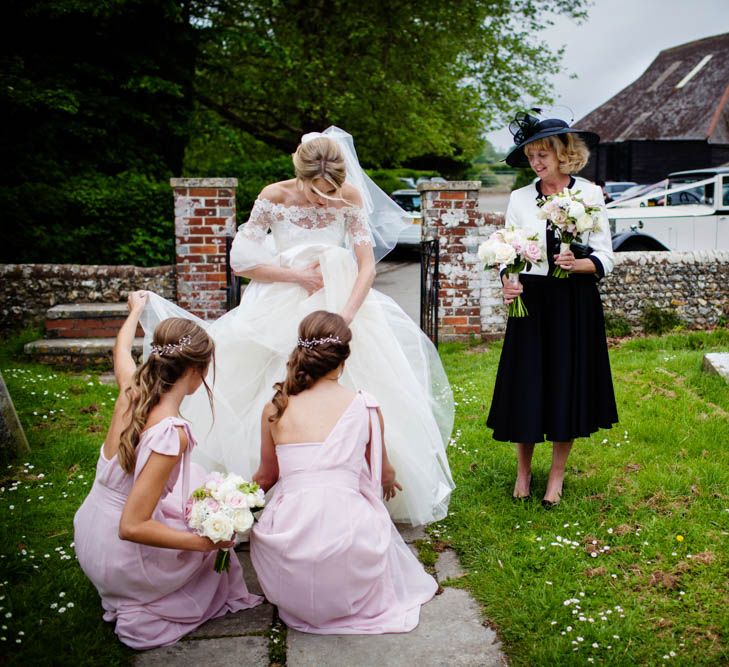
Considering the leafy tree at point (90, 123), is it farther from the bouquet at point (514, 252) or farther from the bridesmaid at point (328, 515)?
the bridesmaid at point (328, 515)

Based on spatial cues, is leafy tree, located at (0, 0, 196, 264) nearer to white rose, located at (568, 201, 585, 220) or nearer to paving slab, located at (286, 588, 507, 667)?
white rose, located at (568, 201, 585, 220)

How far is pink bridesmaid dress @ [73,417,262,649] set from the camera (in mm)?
3027

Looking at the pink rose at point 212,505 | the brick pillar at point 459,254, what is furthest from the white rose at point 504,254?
the brick pillar at point 459,254

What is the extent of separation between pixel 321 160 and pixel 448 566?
84.0 inches

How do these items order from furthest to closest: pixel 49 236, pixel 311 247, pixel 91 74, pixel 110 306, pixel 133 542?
pixel 91 74
pixel 49 236
pixel 110 306
pixel 311 247
pixel 133 542

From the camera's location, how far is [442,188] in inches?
327

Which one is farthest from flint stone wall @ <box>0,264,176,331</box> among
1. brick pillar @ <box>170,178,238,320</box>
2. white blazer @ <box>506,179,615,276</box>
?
white blazer @ <box>506,179,615,276</box>

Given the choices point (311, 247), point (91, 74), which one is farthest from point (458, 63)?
point (311, 247)

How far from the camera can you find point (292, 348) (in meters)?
4.16

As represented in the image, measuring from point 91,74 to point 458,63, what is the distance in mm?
9984

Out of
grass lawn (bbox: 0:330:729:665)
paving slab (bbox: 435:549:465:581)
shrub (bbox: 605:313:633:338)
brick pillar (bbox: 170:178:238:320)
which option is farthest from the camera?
shrub (bbox: 605:313:633:338)

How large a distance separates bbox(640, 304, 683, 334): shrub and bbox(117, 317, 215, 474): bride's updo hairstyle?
275 inches

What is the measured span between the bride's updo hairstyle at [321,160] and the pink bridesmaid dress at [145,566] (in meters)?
1.59

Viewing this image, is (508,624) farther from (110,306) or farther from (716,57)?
(716,57)
